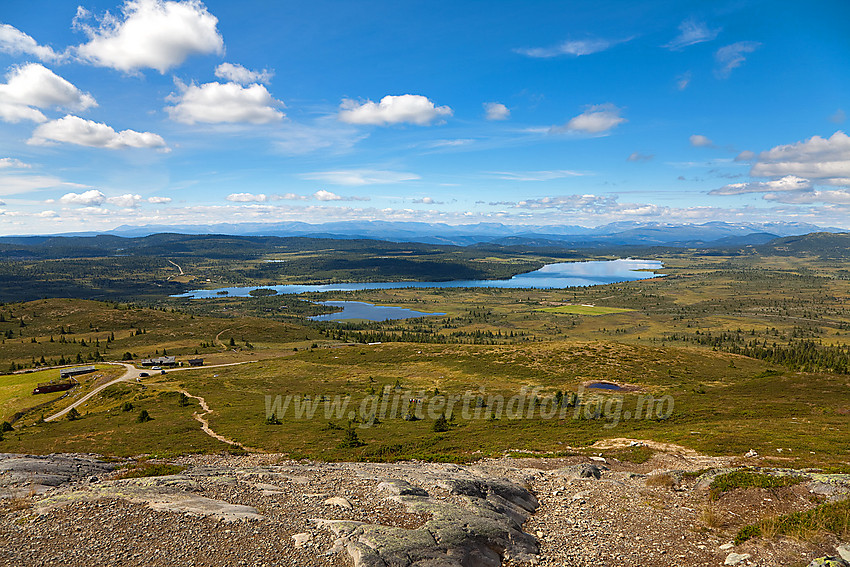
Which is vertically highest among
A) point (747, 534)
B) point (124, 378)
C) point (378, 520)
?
point (378, 520)

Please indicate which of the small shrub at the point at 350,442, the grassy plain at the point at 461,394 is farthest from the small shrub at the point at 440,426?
the small shrub at the point at 350,442

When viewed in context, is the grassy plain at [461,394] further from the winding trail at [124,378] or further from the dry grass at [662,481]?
the dry grass at [662,481]

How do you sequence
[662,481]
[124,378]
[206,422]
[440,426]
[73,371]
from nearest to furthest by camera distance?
1. [662,481]
2. [440,426]
3. [206,422]
4. [124,378]
5. [73,371]

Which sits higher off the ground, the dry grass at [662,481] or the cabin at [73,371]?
the dry grass at [662,481]

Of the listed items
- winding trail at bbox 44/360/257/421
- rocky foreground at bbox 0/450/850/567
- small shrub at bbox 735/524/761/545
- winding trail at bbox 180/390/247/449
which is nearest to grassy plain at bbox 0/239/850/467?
winding trail at bbox 180/390/247/449

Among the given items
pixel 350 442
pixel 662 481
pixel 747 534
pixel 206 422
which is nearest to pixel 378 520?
pixel 747 534

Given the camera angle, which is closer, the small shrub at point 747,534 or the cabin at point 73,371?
the small shrub at point 747,534

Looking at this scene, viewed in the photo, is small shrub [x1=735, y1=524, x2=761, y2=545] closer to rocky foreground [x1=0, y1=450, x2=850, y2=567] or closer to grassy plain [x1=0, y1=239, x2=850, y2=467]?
rocky foreground [x1=0, y1=450, x2=850, y2=567]

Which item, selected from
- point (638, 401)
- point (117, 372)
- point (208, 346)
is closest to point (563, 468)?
point (638, 401)

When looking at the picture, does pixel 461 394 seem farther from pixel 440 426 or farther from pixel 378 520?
pixel 378 520
